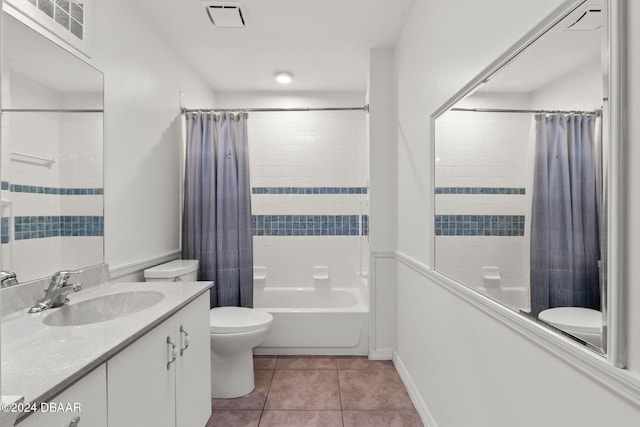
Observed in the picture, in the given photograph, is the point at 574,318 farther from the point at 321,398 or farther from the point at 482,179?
the point at 321,398

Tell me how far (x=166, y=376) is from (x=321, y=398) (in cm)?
116

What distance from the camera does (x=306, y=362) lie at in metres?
2.69

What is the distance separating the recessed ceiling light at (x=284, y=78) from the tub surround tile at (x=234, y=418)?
2615mm

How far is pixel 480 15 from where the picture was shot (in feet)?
4.37

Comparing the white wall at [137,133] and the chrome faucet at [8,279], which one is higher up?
the white wall at [137,133]

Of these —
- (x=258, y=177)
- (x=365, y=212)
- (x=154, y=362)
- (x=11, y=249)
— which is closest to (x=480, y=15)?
(x=154, y=362)

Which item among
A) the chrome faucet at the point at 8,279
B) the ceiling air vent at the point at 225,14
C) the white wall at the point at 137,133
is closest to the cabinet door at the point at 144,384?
the chrome faucet at the point at 8,279

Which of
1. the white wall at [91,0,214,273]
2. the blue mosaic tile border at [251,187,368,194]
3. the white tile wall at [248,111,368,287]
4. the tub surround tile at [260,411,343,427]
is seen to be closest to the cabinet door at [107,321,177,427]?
the tub surround tile at [260,411,343,427]

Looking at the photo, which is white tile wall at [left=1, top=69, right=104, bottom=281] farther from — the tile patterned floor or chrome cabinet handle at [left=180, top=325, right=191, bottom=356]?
the tile patterned floor

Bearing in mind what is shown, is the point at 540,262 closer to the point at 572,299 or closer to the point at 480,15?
the point at 572,299

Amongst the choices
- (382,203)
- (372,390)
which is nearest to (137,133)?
(382,203)

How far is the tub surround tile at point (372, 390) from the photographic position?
2119mm

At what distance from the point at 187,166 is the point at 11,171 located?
1359mm

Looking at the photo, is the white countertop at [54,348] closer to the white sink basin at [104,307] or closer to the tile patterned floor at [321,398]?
the white sink basin at [104,307]
